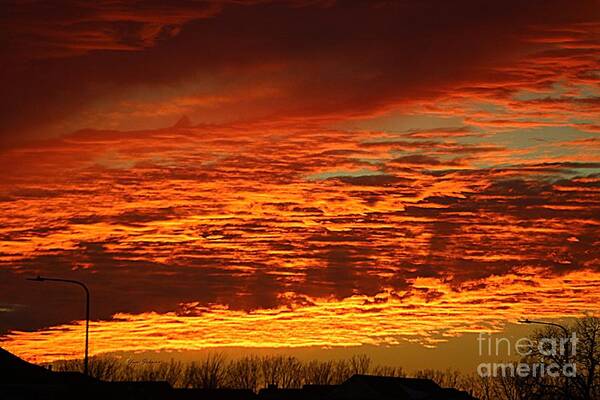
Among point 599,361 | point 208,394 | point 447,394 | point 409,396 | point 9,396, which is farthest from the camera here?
point 447,394

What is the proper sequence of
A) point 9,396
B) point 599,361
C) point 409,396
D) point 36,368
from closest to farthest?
point 9,396 < point 36,368 < point 599,361 < point 409,396

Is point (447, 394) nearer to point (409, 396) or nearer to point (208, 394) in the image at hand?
point (409, 396)

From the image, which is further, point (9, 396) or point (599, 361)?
point (599, 361)

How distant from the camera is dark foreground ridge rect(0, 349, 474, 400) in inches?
3292

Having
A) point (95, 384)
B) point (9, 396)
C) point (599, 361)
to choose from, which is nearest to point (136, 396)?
point (95, 384)

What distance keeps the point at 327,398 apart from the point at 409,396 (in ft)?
37.5

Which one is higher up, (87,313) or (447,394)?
(447,394)

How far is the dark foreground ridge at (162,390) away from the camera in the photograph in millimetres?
83625

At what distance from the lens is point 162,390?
124438mm

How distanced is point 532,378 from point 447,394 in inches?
772

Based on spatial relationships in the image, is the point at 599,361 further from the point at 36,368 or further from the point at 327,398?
Result: the point at 36,368

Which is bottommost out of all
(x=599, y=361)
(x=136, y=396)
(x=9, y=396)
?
(x=9, y=396)

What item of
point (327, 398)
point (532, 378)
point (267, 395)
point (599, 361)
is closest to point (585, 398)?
point (599, 361)

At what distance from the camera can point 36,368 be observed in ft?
288
